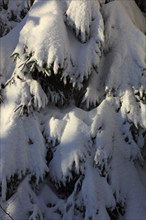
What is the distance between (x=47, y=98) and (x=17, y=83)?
31cm

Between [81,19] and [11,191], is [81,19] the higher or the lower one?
the higher one

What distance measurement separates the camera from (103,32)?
166 inches

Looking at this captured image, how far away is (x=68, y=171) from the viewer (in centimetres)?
384

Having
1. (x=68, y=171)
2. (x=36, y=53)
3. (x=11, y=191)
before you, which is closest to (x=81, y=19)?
(x=36, y=53)

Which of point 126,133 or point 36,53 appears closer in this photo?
point 36,53

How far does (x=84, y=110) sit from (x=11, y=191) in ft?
3.38

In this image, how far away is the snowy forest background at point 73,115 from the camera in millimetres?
3842

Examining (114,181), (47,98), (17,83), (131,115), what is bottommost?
(114,181)

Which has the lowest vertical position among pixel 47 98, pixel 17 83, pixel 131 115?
pixel 131 115

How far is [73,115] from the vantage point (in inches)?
158

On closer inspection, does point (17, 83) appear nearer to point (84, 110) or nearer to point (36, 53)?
point (36, 53)

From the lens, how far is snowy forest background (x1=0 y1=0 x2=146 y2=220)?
3.84 meters

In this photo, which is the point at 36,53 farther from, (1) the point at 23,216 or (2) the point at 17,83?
(1) the point at 23,216

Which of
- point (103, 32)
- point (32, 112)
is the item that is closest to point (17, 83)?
point (32, 112)
